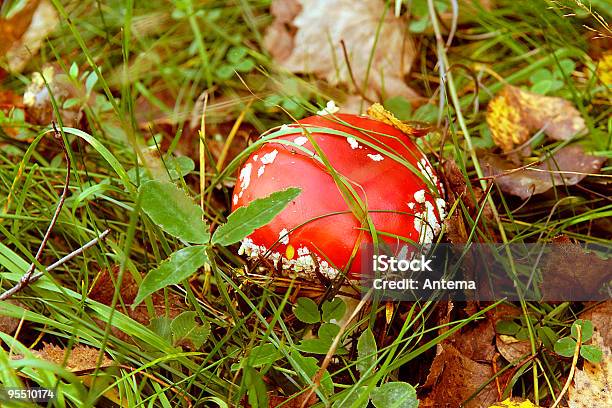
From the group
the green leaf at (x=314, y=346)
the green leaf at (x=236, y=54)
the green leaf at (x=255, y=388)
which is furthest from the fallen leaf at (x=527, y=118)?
the green leaf at (x=255, y=388)

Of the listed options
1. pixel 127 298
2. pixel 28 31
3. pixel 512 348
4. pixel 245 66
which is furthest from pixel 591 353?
pixel 28 31

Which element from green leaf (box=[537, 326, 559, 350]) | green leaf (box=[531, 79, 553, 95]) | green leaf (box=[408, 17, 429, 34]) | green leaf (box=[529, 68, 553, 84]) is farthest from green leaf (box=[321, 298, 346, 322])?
green leaf (box=[408, 17, 429, 34])

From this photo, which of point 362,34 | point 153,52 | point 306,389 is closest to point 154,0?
point 153,52

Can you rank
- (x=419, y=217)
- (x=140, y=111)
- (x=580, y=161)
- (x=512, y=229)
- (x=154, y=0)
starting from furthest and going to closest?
1. (x=154, y=0)
2. (x=140, y=111)
3. (x=580, y=161)
4. (x=512, y=229)
5. (x=419, y=217)

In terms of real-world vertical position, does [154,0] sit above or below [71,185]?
above

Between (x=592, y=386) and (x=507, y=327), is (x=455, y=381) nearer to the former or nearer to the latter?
(x=507, y=327)

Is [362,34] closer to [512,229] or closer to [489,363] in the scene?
[512,229]

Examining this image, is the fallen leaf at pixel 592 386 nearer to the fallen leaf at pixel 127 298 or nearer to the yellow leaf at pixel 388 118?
the yellow leaf at pixel 388 118
